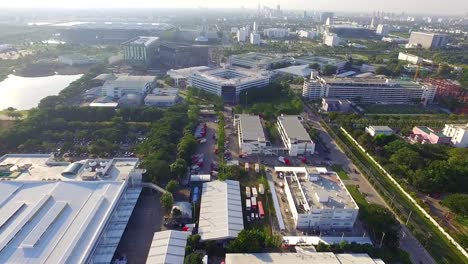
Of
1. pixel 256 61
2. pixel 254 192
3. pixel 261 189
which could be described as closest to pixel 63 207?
pixel 254 192

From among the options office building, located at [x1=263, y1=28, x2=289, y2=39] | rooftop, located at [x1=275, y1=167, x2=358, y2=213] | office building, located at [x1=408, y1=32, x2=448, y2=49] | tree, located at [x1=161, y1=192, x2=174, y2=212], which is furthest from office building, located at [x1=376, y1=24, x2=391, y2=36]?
tree, located at [x1=161, y1=192, x2=174, y2=212]

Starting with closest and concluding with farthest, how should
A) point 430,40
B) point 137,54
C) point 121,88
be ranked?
1. point 121,88
2. point 137,54
3. point 430,40

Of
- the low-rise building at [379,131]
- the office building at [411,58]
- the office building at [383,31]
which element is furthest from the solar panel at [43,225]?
the office building at [383,31]

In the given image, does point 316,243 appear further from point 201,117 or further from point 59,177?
point 201,117

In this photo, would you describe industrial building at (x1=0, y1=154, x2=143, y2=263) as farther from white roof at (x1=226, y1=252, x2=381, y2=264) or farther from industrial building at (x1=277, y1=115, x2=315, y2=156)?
industrial building at (x1=277, y1=115, x2=315, y2=156)

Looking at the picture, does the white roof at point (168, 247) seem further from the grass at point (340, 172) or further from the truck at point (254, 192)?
the grass at point (340, 172)

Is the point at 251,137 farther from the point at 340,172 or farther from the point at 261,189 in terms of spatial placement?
the point at 340,172

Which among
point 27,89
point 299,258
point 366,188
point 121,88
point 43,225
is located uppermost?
point 43,225
